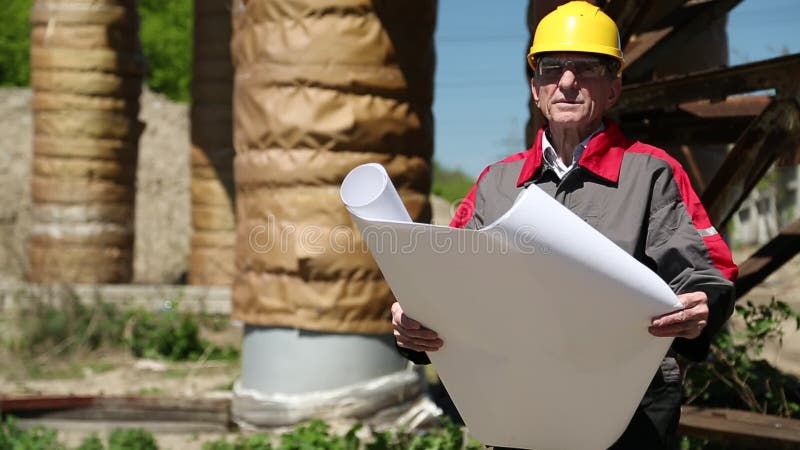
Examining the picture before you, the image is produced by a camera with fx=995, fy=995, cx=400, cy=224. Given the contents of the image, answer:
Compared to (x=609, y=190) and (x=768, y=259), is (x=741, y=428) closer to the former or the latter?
(x=768, y=259)

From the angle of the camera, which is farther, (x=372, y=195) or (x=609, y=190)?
(x=609, y=190)

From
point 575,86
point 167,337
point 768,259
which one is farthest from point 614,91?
point 167,337

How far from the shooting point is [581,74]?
215 cm

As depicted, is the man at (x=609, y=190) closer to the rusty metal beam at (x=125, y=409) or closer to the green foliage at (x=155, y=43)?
the rusty metal beam at (x=125, y=409)

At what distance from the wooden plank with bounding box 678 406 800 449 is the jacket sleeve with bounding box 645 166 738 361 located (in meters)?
1.54

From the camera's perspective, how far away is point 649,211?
2090 millimetres

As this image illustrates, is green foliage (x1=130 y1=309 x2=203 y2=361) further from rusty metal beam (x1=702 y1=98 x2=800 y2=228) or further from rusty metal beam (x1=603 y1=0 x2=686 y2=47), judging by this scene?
rusty metal beam (x1=702 y1=98 x2=800 y2=228)

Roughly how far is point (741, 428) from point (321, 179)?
2589 millimetres

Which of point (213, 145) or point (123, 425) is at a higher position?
point (213, 145)

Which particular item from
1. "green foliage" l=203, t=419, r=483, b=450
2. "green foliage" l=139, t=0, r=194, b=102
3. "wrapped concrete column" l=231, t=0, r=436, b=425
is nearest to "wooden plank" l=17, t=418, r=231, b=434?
"wrapped concrete column" l=231, t=0, r=436, b=425

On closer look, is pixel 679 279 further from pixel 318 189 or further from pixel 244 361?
pixel 244 361

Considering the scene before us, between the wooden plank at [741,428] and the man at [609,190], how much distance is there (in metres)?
1.34

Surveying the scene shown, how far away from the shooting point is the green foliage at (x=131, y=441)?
4.78m

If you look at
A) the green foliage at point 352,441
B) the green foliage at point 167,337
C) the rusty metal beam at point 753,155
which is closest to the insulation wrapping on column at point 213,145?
the green foliage at point 167,337
